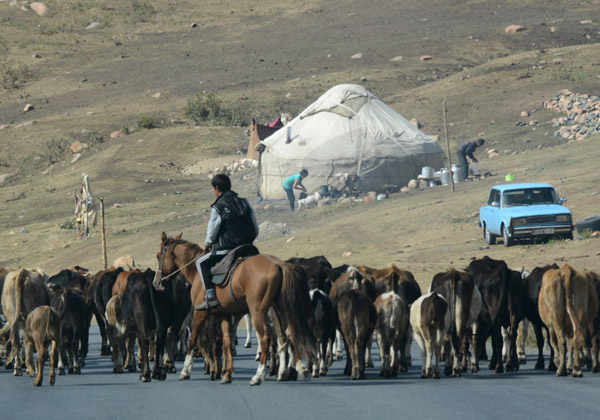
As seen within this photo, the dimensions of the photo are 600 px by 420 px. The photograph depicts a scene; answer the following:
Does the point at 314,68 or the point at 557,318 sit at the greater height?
the point at 314,68

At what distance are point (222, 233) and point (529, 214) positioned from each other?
61.6 ft

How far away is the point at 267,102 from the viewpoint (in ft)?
252

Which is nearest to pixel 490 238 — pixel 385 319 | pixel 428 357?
pixel 385 319

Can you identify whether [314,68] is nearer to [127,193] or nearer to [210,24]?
[210,24]

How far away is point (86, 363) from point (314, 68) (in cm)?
7008

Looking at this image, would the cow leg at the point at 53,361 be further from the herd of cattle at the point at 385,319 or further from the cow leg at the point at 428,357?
the cow leg at the point at 428,357

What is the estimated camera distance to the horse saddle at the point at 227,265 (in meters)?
13.9

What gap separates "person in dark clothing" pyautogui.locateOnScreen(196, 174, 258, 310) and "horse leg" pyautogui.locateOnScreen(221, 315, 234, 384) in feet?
1.12

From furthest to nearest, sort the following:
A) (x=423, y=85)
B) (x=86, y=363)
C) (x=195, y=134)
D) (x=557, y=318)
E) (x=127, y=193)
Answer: (x=423, y=85), (x=195, y=134), (x=127, y=193), (x=86, y=363), (x=557, y=318)

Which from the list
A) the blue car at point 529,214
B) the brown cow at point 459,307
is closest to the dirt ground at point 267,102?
the blue car at point 529,214

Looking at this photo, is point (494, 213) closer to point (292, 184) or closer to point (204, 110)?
point (292, 184)

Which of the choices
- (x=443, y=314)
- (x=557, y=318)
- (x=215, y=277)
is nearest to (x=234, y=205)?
(x=215, y=277)

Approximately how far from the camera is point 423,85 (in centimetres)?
7606

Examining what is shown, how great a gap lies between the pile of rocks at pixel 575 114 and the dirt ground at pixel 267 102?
89 centimetres
